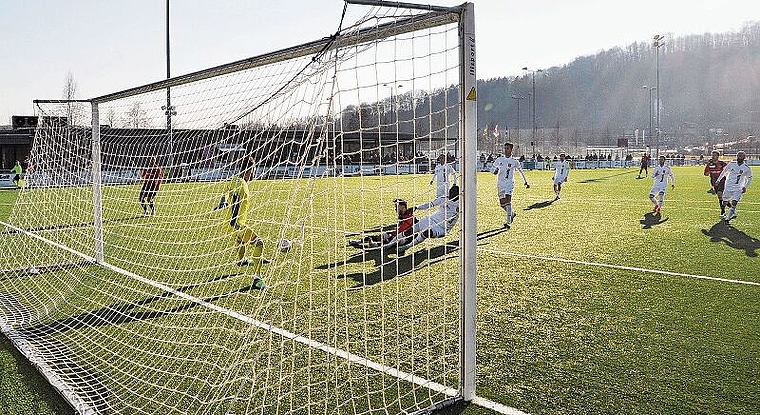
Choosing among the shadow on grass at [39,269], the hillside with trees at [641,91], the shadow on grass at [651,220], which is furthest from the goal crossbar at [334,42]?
the hillside with trees at [641,91]

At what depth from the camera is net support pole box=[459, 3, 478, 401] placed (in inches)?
175

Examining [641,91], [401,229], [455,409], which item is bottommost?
[455,409]

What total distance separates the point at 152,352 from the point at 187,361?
0.44 m

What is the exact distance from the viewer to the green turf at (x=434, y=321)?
4496 millimetres

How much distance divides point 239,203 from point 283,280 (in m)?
1.94

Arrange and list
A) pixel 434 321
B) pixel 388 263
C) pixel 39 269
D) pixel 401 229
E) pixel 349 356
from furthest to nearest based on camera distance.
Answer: pixel 401 229 < pixel 39 269 < pixel 388 263 < pixel 434 321 < pixel 349 356

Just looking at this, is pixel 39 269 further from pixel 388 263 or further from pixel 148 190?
pixel 388 263

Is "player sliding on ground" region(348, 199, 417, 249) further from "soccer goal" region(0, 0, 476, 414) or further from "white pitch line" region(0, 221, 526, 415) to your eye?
"white pitch line" region(0, 221, 526, 415)

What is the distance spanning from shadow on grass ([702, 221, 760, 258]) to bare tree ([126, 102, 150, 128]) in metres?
9.49

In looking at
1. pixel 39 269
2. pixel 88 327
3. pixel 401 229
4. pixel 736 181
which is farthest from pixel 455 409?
pixel 736 181

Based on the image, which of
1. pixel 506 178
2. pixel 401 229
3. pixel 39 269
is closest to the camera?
pixel 39 269

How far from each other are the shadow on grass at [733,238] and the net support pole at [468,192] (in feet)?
25.7

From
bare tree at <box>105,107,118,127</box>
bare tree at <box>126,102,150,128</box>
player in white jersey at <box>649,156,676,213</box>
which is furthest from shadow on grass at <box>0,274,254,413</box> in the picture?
player in white jersey at <box>649,156,676,213</box>

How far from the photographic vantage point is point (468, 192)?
4.46 metres
